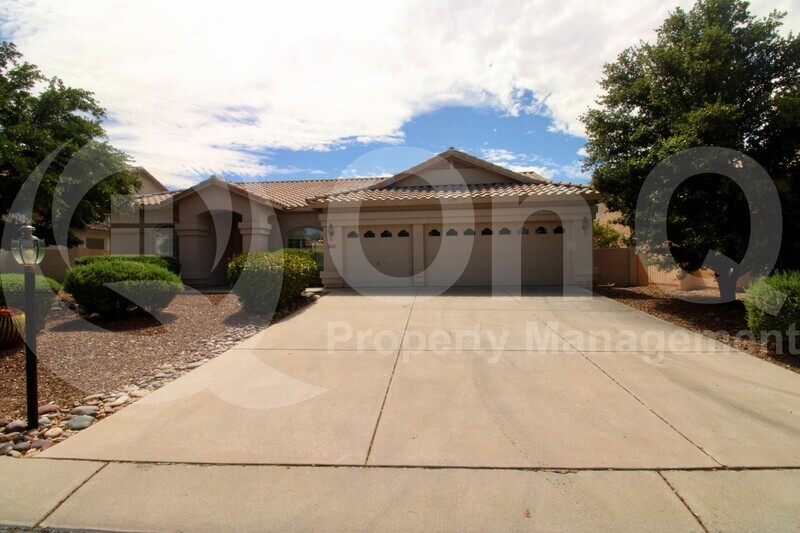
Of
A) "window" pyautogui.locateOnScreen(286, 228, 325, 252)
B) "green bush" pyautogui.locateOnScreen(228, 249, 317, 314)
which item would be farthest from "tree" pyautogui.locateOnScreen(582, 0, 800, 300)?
"window" pyautogui.locateOnScreen(286, 228, 325, 252)

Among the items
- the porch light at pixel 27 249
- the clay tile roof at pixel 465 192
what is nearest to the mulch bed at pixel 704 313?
→ the clay tile roof at pixel 465 192

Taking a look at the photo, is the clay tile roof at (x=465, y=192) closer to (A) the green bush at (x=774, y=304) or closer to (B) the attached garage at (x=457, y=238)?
(B) the attached garage at (x=457, y=238)

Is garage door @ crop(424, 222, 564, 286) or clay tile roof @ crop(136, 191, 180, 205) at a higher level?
clay tile roof @ crop(136, 191, 180, 205)

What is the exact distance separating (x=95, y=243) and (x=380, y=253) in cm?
1604

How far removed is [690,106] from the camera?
1009 cm

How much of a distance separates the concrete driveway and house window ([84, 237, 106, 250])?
19287 millimetres

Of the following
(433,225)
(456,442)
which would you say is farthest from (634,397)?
(433,225)

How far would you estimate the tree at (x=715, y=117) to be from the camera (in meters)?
8.84

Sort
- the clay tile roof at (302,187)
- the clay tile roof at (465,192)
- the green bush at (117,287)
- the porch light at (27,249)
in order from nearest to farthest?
the porch light at (27,249), the green bush at (117,287), the clay tile roof at (465,192), the clay tile roof at (302,187)

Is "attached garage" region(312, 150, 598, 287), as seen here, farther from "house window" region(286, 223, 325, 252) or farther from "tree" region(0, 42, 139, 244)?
"tree" region(0, 42, 139, 244)

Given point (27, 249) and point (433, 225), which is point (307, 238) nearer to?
point (433, 225)

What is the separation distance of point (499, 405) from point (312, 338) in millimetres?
3962

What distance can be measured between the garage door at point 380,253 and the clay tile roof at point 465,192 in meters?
1.12

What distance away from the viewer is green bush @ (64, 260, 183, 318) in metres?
8.76
